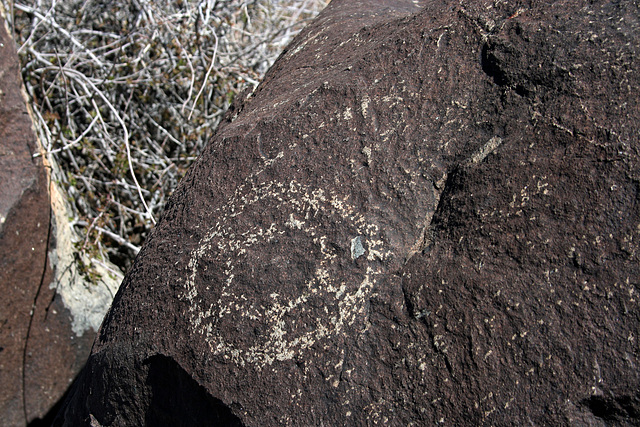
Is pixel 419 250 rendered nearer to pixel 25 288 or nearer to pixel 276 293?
pixel 276 293

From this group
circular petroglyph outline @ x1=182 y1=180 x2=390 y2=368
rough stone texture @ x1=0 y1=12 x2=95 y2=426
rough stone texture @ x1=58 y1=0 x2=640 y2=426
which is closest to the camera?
rough stone texture @ x1=58 y1=0 x2=640 y2=426

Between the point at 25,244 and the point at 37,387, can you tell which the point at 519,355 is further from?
the point at 37,387

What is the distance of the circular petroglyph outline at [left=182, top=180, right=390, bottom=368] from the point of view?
982mm

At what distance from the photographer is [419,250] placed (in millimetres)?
1004

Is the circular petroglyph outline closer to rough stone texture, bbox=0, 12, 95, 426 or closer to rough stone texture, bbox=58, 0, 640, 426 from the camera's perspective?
rough stone texture, bbox=58, 0, 640, 426

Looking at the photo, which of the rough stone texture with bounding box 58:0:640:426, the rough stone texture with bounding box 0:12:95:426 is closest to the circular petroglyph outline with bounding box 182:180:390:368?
the rough stone texture with bounding box 58:0:640:426

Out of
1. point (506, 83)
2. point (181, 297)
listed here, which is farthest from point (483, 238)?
point (181, 297)

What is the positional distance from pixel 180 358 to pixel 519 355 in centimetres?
62

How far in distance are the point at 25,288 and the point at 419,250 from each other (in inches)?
59.0

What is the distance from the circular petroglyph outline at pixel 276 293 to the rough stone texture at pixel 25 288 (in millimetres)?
1014

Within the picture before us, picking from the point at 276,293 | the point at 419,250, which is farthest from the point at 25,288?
the point at 419,250

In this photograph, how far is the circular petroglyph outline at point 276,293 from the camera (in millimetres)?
982

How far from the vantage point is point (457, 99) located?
1065 mm

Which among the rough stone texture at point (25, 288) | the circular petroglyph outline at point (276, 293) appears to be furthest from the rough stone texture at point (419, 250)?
the rough stone texture at point (25, 288)
